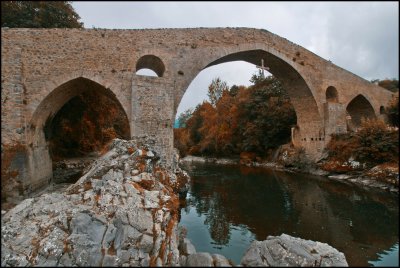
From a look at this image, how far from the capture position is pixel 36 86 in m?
8.48

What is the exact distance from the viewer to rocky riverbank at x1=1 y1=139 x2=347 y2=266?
450 cm

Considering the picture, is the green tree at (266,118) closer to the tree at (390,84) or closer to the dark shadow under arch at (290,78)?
Result: the dark shadow under arch at (290,78)

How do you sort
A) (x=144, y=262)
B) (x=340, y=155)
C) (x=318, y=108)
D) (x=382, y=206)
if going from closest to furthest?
(x=144, y=262)
(x=382, y=206)
(x=340, y=155)
(x=318, y=108)

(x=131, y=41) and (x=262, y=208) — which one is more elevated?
(x=131, y=41)

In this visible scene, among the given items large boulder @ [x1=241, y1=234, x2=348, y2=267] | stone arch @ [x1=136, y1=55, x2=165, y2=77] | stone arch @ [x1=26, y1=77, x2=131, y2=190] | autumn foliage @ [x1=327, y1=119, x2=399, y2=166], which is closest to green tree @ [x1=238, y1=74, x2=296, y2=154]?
autumn foliage @ [x1=327, y1=119, x2=399, y2=166]

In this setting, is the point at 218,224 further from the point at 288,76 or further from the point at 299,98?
the point at 299,98

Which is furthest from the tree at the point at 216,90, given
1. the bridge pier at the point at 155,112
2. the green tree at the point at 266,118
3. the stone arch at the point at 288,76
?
the bridge pier at the point at 155,112

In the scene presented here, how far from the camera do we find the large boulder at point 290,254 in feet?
14.8

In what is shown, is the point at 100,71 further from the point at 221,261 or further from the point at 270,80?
the point at 270,80

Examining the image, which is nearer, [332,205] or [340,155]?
[332,205]

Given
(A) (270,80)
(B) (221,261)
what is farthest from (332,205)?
(A) (270,80)

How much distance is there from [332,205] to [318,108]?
872 centimetres

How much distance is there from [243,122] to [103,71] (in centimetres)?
1624

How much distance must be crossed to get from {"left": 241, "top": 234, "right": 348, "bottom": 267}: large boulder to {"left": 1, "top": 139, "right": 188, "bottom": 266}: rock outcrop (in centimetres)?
143
